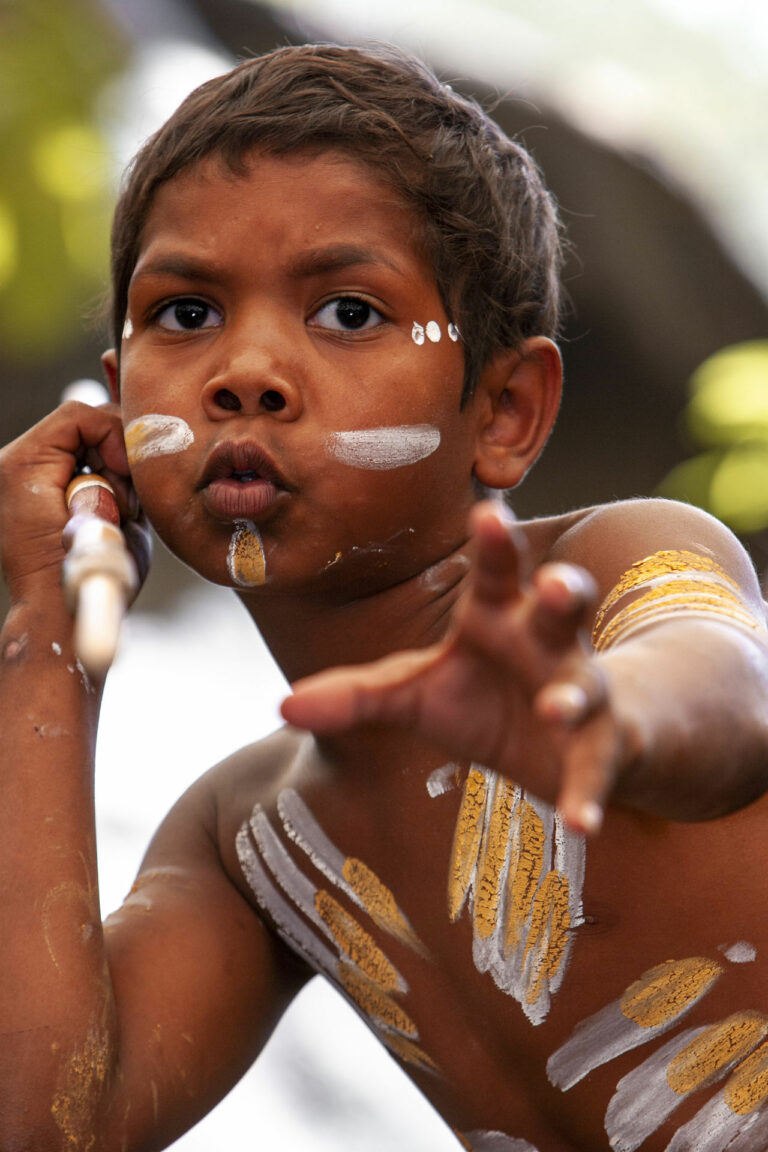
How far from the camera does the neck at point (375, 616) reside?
5.02 ft

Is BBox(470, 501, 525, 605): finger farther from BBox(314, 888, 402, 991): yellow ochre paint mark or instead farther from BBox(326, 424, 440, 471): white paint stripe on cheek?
BBox(314, 888, 402, 991): yellow ochre paint mark

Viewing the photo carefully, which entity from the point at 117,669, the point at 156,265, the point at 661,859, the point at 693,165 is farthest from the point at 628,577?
the point at 117,669

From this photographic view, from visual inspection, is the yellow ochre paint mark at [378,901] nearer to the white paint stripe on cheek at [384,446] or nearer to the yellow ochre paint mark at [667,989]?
the yellow ochre paint mark at [667,989]

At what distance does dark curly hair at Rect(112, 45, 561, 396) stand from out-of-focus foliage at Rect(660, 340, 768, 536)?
4.44 ft

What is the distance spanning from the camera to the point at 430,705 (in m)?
0.83

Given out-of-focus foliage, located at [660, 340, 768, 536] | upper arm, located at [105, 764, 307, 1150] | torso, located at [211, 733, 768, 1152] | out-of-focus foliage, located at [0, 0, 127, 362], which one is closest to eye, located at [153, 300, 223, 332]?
torso, located at [211, 733, 768, 1152]

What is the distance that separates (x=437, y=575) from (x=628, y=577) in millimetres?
343

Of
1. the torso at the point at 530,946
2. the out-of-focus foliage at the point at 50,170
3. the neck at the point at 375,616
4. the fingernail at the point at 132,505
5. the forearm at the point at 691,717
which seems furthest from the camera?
the out-of-focus foliage at the point at 50,170

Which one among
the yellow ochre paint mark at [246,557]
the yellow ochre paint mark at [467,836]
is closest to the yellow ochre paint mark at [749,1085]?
the yellow ochre paint mark at [467,836]

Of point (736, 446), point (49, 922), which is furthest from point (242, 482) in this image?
point (736, 446)

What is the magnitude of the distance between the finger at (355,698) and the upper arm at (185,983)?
89 centimetres

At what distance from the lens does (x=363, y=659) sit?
1.55m

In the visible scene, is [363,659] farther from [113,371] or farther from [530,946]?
[113,371]

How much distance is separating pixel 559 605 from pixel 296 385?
0.68 metres
